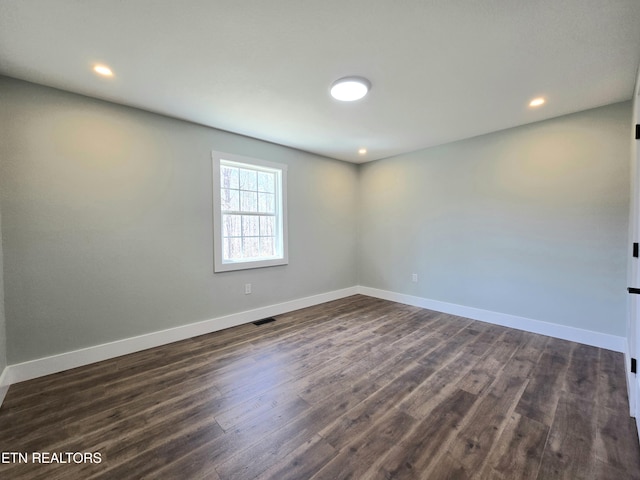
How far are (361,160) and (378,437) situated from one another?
4.26m

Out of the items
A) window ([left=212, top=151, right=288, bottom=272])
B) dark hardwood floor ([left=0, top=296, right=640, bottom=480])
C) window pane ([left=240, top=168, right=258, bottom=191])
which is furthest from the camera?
window pane ([left=240, top=168, right=258, bottom=191])

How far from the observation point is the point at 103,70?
2.07 meters

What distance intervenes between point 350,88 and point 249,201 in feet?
6.84

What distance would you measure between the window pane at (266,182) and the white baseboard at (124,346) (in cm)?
175

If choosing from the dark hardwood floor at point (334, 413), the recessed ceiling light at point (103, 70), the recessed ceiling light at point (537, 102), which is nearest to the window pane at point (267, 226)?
→ the dark hardwood floor at point (334, 413)

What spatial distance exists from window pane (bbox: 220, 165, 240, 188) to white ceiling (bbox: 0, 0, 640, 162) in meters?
0.72

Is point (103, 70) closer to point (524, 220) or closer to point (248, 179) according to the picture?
point (248, 179)

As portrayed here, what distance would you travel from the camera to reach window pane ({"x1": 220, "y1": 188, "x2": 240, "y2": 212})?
346 cm

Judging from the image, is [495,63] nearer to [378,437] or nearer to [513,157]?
[513,157]

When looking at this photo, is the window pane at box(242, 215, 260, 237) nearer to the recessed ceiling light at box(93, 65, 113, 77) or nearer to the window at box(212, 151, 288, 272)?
the window at box(212, 151, 288, 272)

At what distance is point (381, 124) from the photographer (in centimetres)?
315

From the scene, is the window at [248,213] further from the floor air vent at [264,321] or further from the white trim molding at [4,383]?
the white trim molding at [4,383]

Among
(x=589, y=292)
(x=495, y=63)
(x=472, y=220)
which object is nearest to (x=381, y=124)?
(x=495, y=63)

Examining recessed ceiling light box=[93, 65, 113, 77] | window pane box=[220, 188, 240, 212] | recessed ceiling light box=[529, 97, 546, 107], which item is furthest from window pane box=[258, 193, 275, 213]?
recessed ceiling light box=[529, 97, 546, 107]
